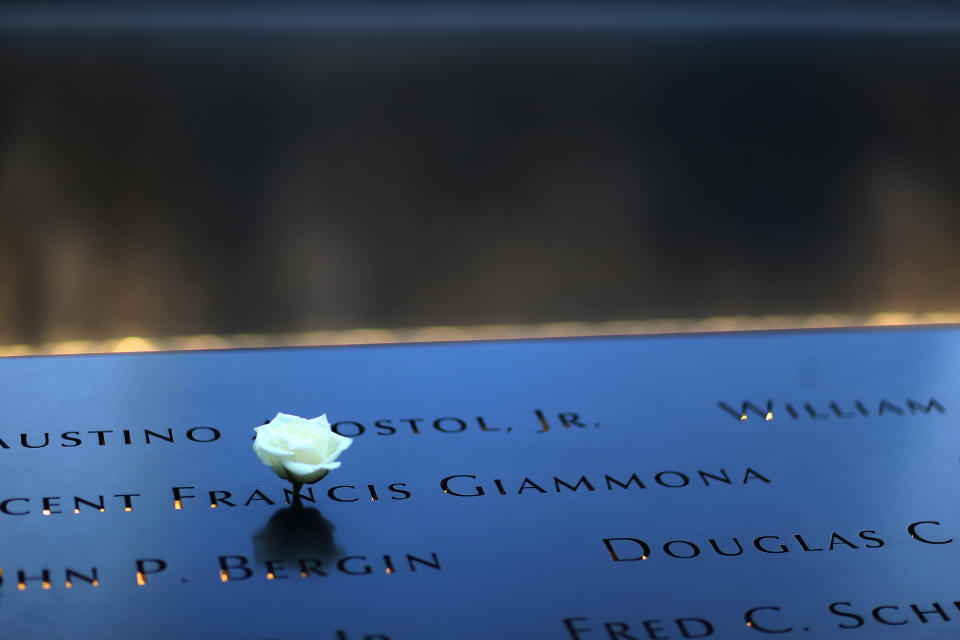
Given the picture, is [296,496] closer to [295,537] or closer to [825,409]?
[295,537]

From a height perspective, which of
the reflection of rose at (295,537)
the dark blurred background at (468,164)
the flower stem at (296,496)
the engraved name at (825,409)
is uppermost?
the dark blurred background at (468,164)

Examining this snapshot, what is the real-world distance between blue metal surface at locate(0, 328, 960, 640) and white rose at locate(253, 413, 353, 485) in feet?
0.12

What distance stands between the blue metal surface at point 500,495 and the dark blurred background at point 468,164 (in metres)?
1.07

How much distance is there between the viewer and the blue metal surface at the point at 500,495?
2.43 ft

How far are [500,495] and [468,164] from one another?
4.90 feet

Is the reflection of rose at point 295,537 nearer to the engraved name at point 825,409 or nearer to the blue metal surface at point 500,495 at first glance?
the blue metal surface at point 500,495

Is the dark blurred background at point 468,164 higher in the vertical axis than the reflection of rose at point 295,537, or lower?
higher

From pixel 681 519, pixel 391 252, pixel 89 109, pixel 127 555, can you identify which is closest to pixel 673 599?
pixel 681 519

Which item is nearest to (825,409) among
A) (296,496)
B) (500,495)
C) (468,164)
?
(500,495)

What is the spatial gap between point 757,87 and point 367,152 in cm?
81

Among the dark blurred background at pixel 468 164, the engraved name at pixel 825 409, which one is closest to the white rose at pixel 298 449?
the engraved name at pixel 825 409

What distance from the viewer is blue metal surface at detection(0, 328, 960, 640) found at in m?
0.74

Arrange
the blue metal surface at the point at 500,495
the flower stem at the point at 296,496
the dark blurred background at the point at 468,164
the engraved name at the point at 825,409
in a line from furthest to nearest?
1. the dark blurred background at the point at 468,164
2. the engraved name at the point at 825,409
3. the flower stem at the point at 296,496
4. the blue metal surface at the point at 500,495

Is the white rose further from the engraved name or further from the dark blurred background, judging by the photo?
the dark blurred background
